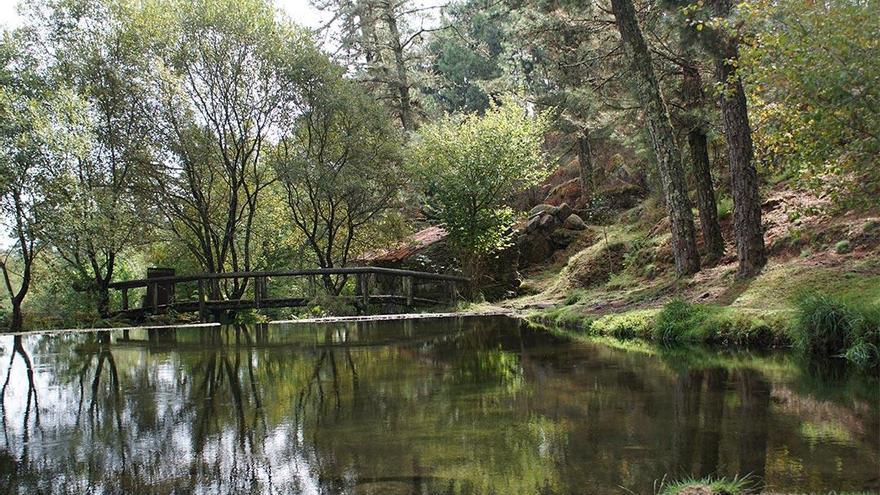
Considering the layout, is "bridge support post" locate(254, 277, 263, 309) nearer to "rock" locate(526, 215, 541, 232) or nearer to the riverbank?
the riverbank

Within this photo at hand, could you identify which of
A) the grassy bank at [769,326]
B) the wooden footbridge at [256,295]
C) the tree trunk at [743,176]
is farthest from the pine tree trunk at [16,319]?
the tree trunk at [743,176]

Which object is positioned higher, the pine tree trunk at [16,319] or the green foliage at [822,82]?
the green foliage at [822,82]

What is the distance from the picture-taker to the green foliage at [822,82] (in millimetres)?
5430

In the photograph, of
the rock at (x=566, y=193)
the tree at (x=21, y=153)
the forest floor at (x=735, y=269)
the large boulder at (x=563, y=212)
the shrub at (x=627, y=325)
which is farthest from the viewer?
the rock at (x=566, y=193)

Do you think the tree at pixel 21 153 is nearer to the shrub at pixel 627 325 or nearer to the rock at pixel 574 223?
the shrub at pixel 627 325

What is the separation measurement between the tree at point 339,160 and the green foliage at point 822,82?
48.9 feet

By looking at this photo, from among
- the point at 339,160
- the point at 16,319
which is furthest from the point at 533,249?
the point at 16,319

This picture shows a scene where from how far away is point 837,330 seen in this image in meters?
6.92

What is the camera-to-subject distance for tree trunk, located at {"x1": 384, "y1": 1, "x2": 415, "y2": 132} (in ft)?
91.2

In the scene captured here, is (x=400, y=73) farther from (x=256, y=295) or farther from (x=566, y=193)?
(x=256, y=295)

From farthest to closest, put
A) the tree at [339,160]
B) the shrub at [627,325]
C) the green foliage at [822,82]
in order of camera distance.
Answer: the tree at [339,160]
the shrub at [627,325]
the green foliage at [822,82]

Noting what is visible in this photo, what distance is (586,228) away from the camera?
24.1m

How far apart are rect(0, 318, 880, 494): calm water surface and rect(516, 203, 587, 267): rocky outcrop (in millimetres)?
14910

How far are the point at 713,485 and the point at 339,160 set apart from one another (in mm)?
19131
